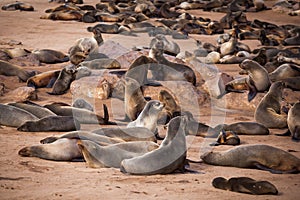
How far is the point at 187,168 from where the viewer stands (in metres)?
5.48

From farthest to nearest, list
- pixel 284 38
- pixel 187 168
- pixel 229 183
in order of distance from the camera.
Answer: pixel 284 38 → pixel 187 168 → pixel 229 183

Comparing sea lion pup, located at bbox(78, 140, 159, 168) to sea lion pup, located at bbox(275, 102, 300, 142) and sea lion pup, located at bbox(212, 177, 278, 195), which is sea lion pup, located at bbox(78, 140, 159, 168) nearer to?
sea lion pup, located at bbox(212, 177, 278, 195)

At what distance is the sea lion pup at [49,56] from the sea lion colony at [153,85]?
18 millimetres

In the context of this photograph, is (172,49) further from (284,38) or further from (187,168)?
(187,168)

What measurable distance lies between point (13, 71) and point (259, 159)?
536 cm

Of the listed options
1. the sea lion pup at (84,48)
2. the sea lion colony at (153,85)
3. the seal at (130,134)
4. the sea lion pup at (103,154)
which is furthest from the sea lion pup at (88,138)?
the sea lion pup at (84,48)

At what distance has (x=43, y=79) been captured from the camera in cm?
954

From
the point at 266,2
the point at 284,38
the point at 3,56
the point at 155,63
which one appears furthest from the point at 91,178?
the point at 266,2

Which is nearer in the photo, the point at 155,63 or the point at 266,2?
the point at 155,63

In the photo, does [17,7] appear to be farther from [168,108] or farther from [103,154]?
[103,154]

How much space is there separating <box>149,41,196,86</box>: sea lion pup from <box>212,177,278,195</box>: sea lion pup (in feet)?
15.4

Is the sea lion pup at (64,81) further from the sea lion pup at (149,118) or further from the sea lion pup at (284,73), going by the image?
the sea lion pup at (284,73)

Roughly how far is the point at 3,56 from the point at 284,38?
24.0 ft

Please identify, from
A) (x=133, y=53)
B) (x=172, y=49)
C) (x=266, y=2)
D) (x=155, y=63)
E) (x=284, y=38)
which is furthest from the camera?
(x=266, y=2)
